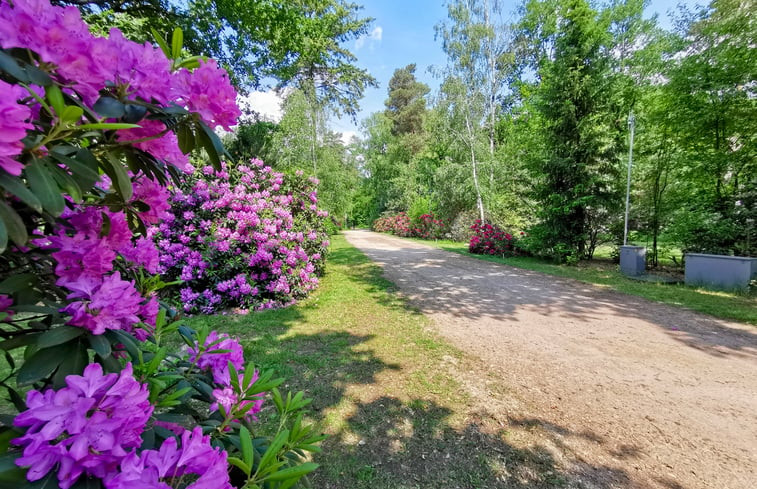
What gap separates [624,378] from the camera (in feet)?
9.50

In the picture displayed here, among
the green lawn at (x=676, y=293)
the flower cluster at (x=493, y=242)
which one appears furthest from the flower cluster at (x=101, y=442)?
the flower cluster at (x=493, y=242)

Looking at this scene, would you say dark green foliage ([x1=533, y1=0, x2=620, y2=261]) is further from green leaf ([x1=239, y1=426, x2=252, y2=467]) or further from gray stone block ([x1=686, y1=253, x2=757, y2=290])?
green leaf ([x1=239, y1=426, x2=252, y2=467])

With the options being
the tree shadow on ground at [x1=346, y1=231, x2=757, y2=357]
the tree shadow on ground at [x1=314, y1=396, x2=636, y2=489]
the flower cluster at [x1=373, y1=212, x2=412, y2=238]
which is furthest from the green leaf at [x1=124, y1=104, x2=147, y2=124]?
the flower cluster at [x1=373, y1=212, x2=412, y2=238]

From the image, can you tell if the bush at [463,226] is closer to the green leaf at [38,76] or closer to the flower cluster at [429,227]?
the flower cluster at [429,227]

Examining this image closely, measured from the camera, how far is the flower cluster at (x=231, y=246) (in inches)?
188

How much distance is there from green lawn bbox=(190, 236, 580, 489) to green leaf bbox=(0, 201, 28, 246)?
6.15 ft

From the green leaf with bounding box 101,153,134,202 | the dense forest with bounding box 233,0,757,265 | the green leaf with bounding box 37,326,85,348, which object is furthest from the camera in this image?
the dense forest with bounding box 233,0,757,265

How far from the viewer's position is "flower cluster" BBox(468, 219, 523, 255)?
1141 centimetres

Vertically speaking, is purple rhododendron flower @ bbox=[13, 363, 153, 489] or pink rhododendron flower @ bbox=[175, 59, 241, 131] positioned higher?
pink rhododendron flower @ bbox=[175, 59, 241, 131]

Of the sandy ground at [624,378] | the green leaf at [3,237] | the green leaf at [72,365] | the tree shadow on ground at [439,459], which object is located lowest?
the tree shadow on ground at [439,459]

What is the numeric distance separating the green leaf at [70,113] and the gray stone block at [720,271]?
9.10 metres

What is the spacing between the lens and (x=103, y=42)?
0.57 m

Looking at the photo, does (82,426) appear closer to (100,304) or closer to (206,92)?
(100,304)

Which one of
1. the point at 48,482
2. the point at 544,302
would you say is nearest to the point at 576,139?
the point at 544,302
